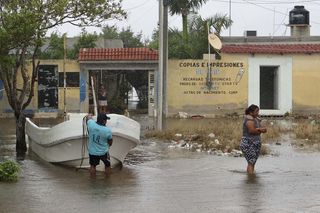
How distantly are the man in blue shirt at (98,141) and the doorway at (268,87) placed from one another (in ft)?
71.5

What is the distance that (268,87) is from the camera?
33.9m

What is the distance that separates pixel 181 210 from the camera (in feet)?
29.2

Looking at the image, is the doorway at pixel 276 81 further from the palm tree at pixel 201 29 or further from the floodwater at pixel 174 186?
the floodwater at pixel 174 186

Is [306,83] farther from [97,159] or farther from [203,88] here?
[97,159]

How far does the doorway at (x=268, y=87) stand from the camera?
3353 cm

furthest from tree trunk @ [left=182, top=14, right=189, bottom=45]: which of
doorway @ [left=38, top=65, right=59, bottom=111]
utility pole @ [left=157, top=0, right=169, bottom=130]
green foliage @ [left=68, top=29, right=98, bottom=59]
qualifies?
utility pole @ [left=157, top=0, right=169, bottom=130]

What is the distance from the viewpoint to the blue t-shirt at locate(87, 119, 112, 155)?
12547 mm

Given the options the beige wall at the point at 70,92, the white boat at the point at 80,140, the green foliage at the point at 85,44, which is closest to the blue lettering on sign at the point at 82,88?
the beige wall at the point at 70,92

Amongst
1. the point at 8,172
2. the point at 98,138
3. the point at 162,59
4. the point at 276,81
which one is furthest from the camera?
the point at 276,81

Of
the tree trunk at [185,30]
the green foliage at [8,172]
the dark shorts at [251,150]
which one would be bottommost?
the green foliage at [8,172]

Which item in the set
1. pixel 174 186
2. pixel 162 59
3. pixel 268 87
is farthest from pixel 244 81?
pixel 174 186

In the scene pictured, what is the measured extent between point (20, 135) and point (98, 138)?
14.9 ft

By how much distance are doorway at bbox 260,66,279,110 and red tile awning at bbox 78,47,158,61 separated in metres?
6.46

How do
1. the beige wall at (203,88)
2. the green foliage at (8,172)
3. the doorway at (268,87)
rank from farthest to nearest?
1. the doorway at (268,87)
2. the beige wall at (203,88)
3. the green foliage at (8,172)
